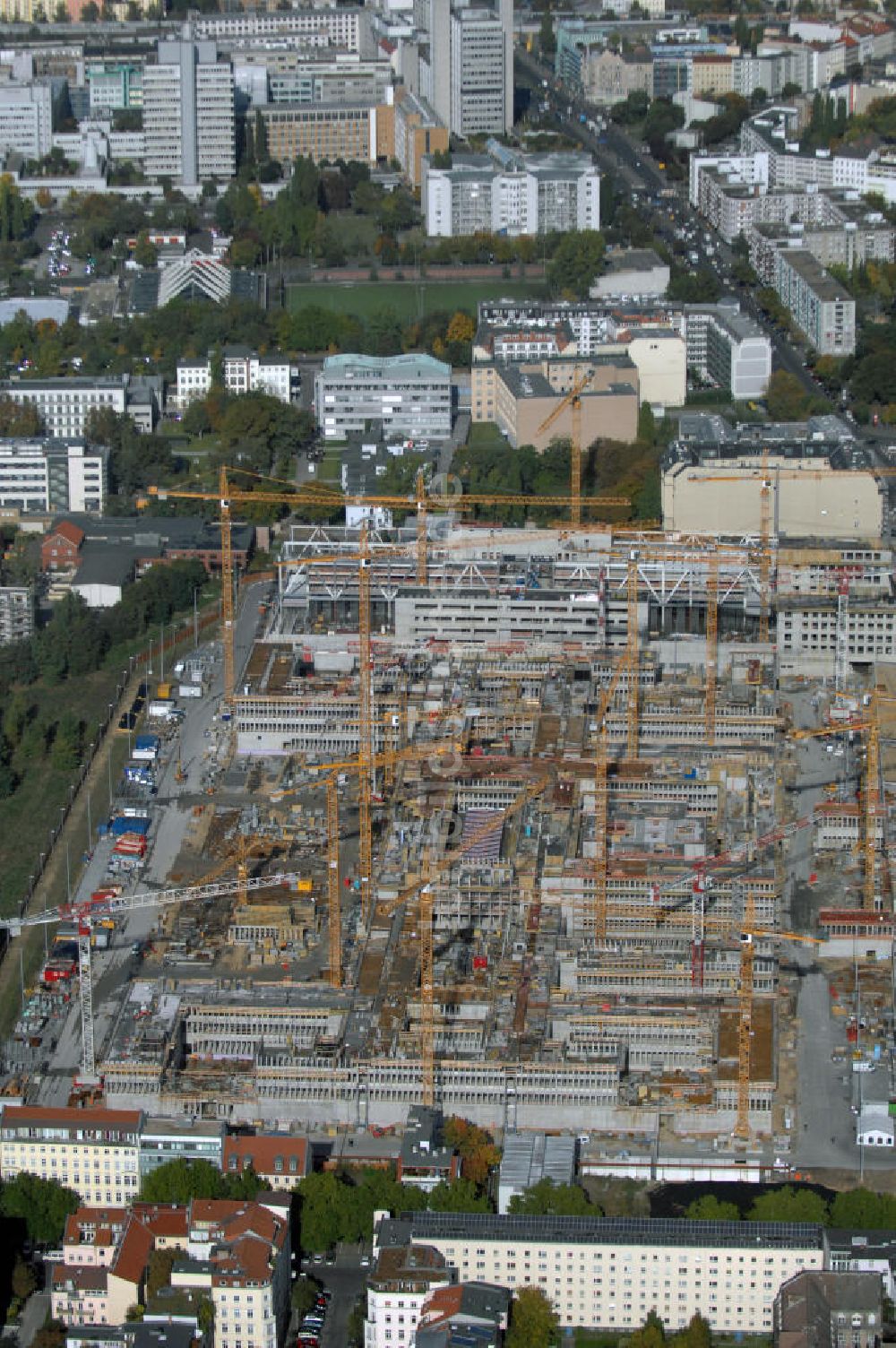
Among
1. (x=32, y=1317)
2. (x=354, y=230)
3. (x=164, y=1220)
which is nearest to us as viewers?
(x=32, y=1317)

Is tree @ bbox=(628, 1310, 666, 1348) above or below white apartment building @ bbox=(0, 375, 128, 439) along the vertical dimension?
below

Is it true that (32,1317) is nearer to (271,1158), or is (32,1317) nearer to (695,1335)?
(271,1158)

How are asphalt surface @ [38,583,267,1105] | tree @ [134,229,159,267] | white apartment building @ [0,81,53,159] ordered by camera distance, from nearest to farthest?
asphalt surface @ [38,583,267,1105]
tree @ [134,229,159,267]
white apartment building @ [0,81,53,159]

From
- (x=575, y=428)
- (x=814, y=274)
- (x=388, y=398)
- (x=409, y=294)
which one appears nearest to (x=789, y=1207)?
(x=575, y=428)

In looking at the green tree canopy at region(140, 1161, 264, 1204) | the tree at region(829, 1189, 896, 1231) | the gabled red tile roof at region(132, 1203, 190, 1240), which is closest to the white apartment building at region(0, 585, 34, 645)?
the green tree canopy at region(140, 1161, 264, 1204)

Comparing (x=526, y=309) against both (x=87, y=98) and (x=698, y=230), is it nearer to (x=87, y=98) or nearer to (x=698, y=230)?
(x=698, y=230)

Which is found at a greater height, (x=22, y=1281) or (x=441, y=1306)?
(x=441, y=1306)

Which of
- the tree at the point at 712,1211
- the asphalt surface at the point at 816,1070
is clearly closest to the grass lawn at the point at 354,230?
the asphalt surface at the point at 816,1070

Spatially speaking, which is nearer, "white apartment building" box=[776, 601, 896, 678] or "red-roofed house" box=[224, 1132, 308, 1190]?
"red-roofed house" box=[224, 1132, 308, 1190]

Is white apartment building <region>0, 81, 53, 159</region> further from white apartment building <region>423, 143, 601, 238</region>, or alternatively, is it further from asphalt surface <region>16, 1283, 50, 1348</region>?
asphalt surface <region>16, 1283, 50, 1348</region>
